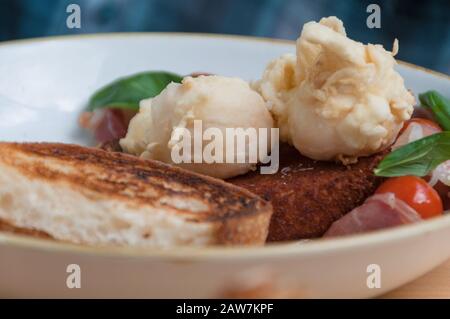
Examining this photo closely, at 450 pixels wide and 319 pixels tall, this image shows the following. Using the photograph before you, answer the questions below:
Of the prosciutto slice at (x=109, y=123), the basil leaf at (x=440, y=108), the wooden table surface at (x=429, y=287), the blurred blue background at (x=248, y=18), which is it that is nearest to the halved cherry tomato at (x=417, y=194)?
the wooden table surface at (x=429, y=287)

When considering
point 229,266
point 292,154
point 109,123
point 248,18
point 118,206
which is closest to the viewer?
point 229,266

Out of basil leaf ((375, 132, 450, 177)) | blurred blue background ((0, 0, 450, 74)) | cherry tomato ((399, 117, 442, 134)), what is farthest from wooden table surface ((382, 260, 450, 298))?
blurred blue background ((0, 0, 450, 74))

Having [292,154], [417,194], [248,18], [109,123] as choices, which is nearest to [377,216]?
[417,194]

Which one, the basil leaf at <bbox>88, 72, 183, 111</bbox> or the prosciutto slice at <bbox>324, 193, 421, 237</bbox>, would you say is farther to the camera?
the basil leaf at <bbox>88, 72, 183, 111</bbox>

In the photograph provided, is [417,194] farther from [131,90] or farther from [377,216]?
[131,90]

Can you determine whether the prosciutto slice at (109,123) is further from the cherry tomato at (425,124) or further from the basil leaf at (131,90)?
the cherry tomato at (425,124)

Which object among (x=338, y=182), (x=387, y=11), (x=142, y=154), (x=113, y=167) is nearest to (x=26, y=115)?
(x=142, y=154)

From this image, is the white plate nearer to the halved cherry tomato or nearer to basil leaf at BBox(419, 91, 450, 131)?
the halved cherry tomato
